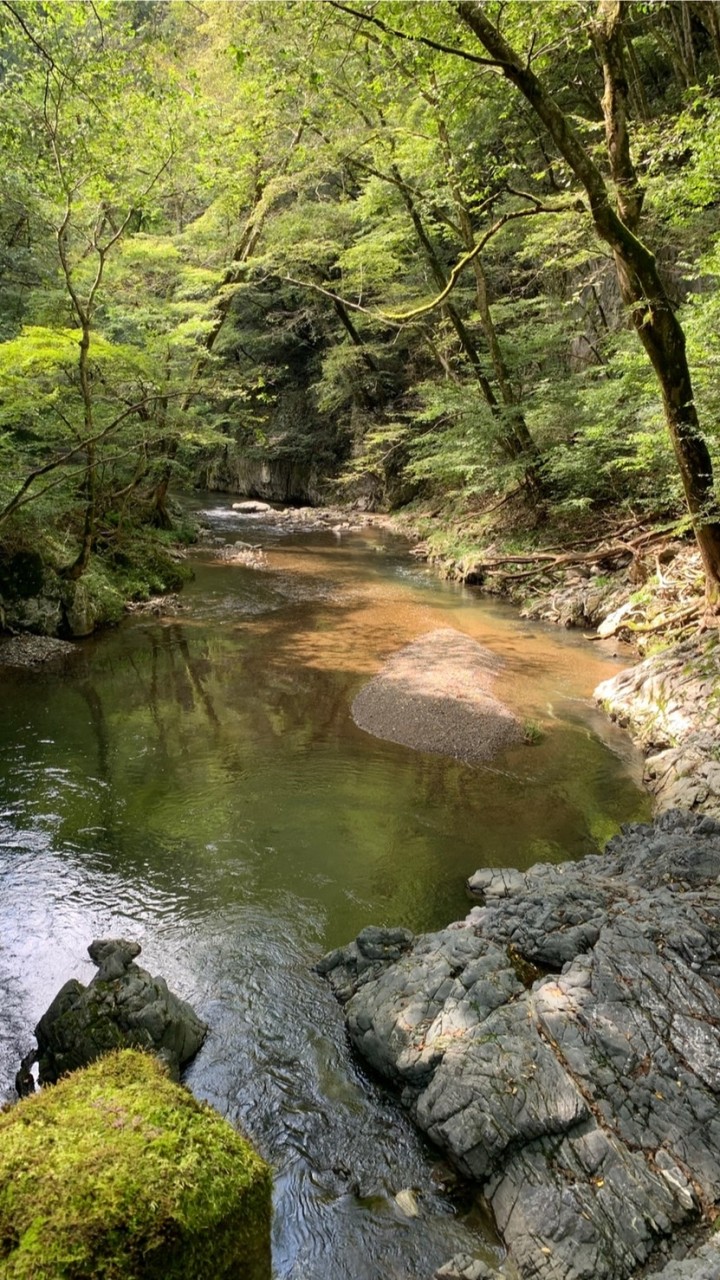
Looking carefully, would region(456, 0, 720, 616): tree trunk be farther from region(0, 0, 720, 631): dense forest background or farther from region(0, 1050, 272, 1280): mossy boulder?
region(0, 1050, 272, 1280): mossy boulder

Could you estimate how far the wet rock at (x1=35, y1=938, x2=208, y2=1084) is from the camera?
14.2ft

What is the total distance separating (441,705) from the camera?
1073cm

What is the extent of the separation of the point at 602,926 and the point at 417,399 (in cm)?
2984

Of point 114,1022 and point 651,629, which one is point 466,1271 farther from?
point 651,629

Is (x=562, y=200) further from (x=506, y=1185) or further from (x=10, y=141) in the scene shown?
(x=506, y=1185)

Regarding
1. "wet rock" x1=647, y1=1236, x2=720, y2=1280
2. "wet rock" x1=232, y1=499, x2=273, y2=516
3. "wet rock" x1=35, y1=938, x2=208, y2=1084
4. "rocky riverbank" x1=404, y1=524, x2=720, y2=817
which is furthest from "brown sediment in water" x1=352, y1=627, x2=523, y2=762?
"wet rock" x1=232, y1=499, x2=273, y2=516

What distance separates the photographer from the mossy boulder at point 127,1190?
6.47 ft

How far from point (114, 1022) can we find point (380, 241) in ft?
73.7

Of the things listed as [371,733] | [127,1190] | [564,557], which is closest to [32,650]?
[371,733]

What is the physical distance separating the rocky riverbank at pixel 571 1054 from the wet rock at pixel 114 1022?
116 centimetres

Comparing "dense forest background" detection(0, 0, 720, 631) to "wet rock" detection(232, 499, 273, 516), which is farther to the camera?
"wet rock" detection(232, 499, 273, 516)

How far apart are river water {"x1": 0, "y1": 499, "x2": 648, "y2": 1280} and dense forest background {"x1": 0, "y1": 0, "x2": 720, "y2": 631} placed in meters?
3.69

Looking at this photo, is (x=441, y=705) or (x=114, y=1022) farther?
(x=441, y=705)

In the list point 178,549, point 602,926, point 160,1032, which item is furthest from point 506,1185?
A: point 178,549
